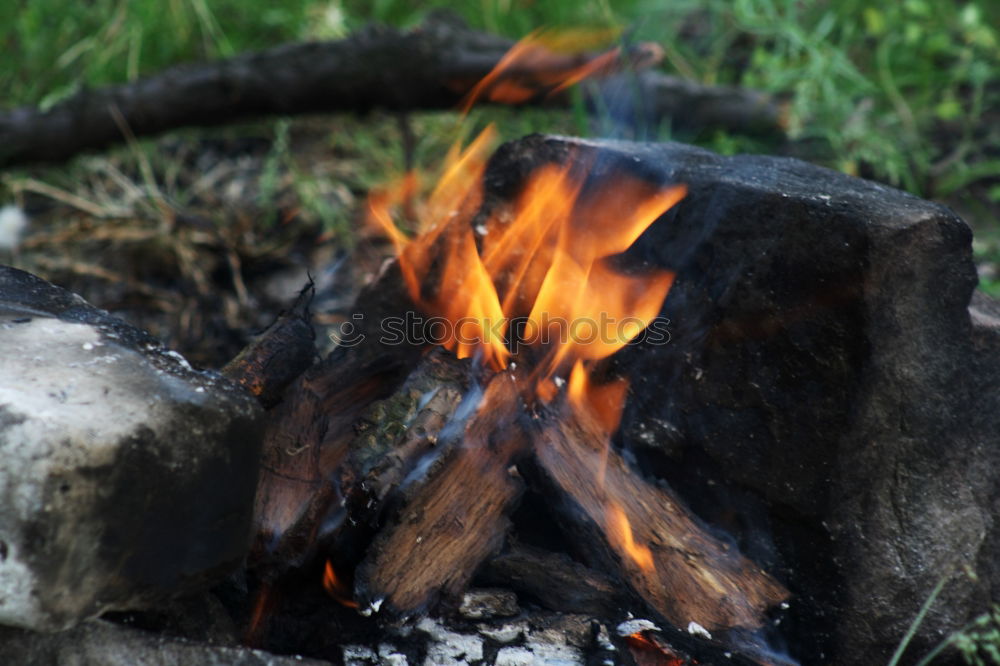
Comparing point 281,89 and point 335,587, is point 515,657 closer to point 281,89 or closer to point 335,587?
point 335,587

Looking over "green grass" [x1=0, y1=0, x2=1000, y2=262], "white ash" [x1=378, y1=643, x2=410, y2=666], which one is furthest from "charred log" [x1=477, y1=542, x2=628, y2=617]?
"green grass" [x1=0, y1=0, x2=1000, y2=262]

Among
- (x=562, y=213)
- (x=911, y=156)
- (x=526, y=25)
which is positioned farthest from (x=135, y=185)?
(x=911, y=156)

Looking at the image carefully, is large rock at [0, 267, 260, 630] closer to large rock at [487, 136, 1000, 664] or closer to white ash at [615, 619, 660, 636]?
white ash at [615, 619, 660, 636]

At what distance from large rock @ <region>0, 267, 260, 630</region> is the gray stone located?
0.08m

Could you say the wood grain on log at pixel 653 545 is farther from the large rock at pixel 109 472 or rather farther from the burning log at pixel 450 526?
the large rock at pixel 109 472

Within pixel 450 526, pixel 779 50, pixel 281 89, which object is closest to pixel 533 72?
pixel 281 89

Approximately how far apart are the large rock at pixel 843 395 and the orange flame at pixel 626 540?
0.23 m

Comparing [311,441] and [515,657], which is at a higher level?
[311,441]

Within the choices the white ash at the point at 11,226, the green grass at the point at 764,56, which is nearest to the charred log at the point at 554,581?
the green grass at the point at 764,56

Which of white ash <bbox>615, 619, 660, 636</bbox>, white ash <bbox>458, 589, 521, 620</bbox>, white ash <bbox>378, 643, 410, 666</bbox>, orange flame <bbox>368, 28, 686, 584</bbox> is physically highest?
orange flame <bbox>368, 28, 686, 584</bbox>

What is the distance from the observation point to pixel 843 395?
176 centimetres

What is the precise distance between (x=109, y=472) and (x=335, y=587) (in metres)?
0.62

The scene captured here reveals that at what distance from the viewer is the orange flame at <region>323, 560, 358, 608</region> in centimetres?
181

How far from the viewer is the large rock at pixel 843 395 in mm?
1717
